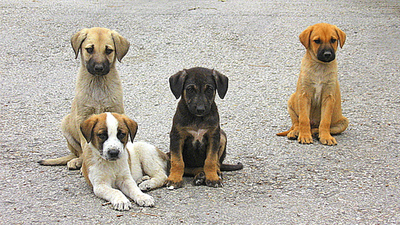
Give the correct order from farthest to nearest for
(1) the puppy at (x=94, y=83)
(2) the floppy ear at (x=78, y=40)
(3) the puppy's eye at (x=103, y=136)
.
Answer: (2) the floppy ear at (x=78, y=40) → (1) the puppy at (x=94, y=83) → (3) the puppy's eye at (x=103, y=136)

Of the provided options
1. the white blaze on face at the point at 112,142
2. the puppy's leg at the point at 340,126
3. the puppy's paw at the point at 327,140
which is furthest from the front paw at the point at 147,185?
the puppy's leg at the point at 340,126

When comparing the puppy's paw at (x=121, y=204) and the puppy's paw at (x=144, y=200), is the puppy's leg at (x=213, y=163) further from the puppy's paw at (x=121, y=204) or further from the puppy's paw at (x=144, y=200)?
the puppy's paw at (x=121, y=204)

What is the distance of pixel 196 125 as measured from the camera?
5.75m

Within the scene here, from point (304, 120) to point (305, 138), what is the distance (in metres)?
0.29

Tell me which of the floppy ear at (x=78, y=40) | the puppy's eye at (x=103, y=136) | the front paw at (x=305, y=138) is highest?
the floppy ear at (x=78, y=40)

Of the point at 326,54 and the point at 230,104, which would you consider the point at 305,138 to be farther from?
the point at 230,104

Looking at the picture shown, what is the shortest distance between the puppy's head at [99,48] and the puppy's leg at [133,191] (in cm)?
158

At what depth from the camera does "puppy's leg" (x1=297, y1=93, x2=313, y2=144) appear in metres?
7.64

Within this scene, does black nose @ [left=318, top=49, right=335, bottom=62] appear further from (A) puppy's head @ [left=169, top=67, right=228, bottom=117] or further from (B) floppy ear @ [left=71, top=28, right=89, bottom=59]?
(B) floppy ear @ [left=71, top=28, right=89, bottom=59]

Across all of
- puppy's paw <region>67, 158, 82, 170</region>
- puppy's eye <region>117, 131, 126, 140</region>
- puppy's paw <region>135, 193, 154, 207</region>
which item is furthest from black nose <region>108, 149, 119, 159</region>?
puppy's paw <region>67, 158, 82, 170</region>

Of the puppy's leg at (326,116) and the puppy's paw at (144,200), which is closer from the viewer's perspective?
the puppy's paw at (144,200)

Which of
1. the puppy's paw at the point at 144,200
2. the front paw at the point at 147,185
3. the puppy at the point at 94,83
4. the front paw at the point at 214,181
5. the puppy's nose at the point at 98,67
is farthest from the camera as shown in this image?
the puppy at the point at 94,83

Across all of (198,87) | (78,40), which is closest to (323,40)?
(198,87)

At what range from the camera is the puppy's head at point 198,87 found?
219 inches
